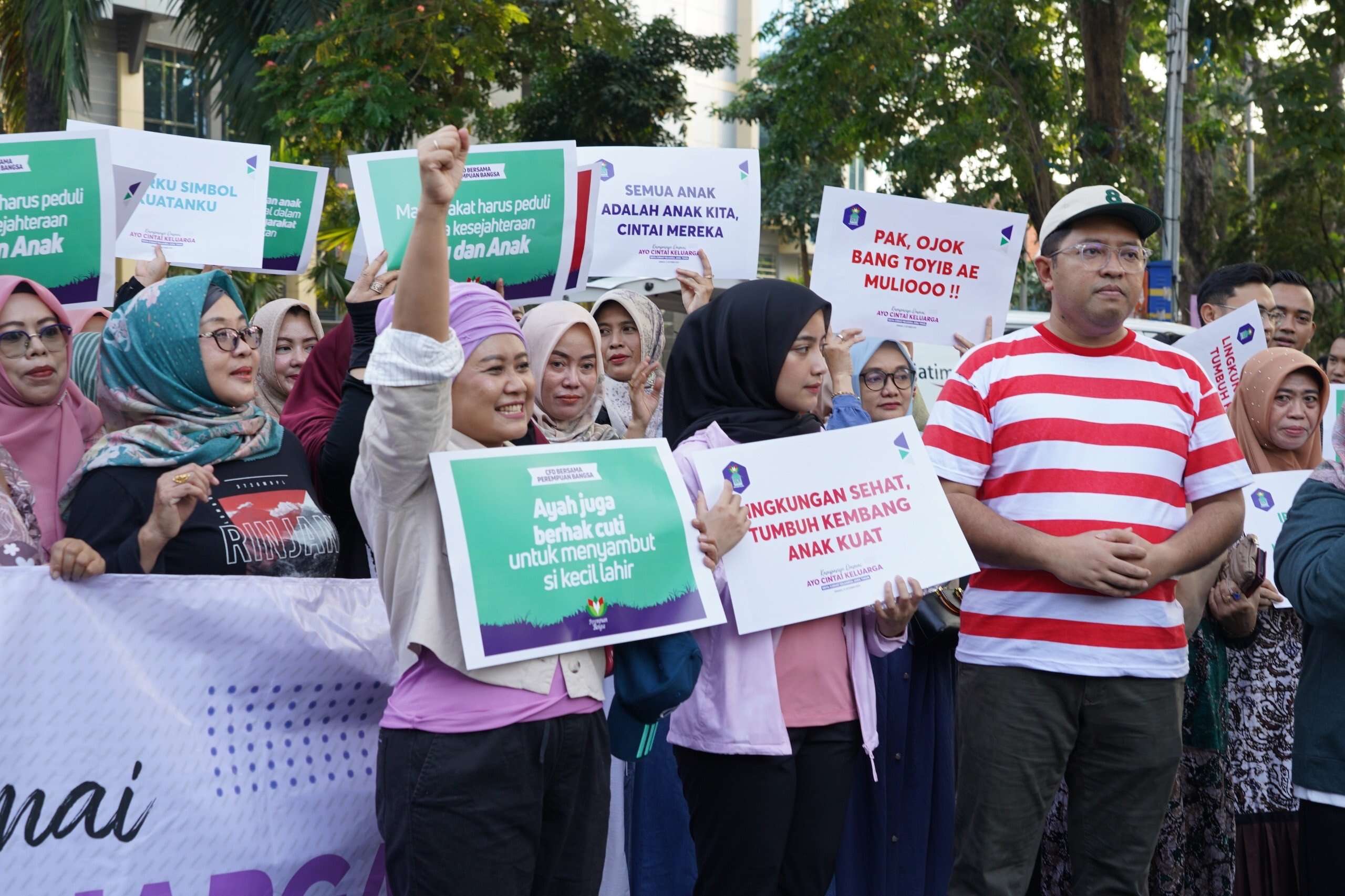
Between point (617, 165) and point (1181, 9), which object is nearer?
point (617, 165)

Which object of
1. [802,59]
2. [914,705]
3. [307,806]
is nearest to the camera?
[307,806]

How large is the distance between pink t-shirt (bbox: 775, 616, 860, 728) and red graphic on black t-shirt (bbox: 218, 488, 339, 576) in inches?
45.0

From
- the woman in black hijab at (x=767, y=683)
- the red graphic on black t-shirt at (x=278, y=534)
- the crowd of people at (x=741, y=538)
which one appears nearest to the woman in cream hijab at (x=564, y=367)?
the crowd of people at (x=741, y=538)

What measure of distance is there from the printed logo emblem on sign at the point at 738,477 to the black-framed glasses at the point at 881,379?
65.6 inches

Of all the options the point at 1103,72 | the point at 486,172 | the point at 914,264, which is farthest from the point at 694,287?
the point at 1103,72

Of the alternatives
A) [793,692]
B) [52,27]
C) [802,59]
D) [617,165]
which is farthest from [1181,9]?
[793,692]

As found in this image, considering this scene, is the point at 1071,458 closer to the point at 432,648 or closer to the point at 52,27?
the point at 432,648

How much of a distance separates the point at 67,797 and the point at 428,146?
1596 mm

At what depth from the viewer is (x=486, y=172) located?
4.93m

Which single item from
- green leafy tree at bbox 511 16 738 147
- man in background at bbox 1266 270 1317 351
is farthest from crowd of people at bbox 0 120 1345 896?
green leafy tree at bbox 511 16 738 147

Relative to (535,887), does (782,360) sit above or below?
above

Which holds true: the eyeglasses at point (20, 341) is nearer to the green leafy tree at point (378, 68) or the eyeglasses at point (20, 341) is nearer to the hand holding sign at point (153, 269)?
the hand holding sign at point (153, 269)

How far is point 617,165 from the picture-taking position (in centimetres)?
580

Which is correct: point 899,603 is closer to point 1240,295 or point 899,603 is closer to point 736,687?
point 736,687
